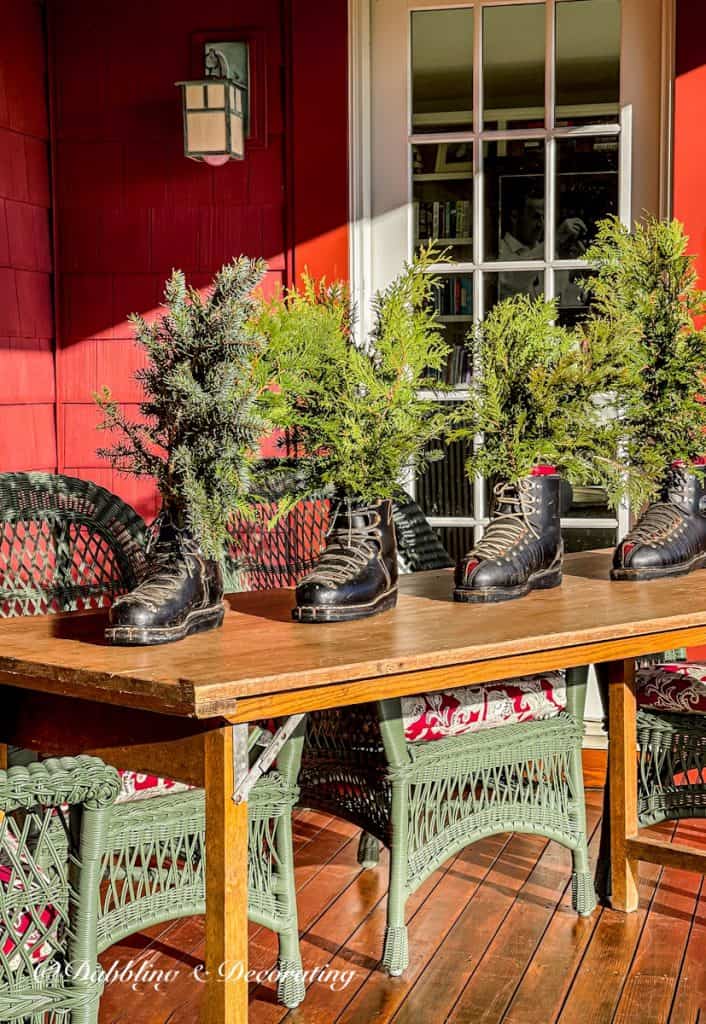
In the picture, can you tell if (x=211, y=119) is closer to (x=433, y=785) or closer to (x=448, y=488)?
(x=448, y=488)

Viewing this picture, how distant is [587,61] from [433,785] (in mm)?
2545

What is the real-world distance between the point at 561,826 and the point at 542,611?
0.75 meters

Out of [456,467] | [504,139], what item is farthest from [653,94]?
[456,467]

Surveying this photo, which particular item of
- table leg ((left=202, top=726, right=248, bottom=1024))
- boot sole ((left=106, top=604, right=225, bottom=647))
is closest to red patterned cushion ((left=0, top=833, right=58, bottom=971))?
table leg ((left=202, top=726, right=248, bottom=1024))

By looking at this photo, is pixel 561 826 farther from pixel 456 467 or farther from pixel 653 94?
pixel 653 94

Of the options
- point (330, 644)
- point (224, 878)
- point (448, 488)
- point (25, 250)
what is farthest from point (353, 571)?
point (25, 250)

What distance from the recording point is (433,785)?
2.73 m

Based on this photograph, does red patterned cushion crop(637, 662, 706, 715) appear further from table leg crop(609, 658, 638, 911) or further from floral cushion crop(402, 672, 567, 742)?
floral cushion crop(402, 672, 567, 742)

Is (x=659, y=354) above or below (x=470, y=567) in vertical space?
above

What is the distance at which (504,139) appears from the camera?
4.30m

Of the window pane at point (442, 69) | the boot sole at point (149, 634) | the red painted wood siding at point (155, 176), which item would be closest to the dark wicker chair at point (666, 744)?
the boot sole at point (149, 634)

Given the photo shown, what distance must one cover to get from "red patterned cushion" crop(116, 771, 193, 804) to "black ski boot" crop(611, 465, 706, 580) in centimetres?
100

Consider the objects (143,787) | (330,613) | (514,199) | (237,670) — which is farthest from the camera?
(514,199)

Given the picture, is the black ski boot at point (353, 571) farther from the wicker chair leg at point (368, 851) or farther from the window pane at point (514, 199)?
the window pane at point (514, 199)
